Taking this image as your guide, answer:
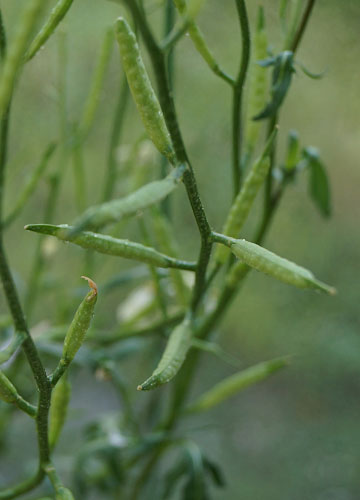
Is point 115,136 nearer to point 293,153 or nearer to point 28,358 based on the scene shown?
point 293,153

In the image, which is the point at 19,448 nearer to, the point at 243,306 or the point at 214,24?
the point at 243,306

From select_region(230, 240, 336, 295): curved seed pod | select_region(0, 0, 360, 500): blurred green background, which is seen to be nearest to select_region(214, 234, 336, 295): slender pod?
select_region(230, 240, 336, 295): curved seed pod

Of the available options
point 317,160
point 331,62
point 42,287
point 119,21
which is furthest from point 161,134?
point 331,62

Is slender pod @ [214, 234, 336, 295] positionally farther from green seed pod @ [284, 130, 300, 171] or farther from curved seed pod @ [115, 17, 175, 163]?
green seed pod @ [284, 130, 300, 171]

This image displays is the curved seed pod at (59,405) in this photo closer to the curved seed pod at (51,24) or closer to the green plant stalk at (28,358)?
the green plant stalk at (28,358)

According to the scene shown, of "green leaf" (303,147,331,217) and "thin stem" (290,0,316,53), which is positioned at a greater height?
"thin stem" (290,0,316,53)
